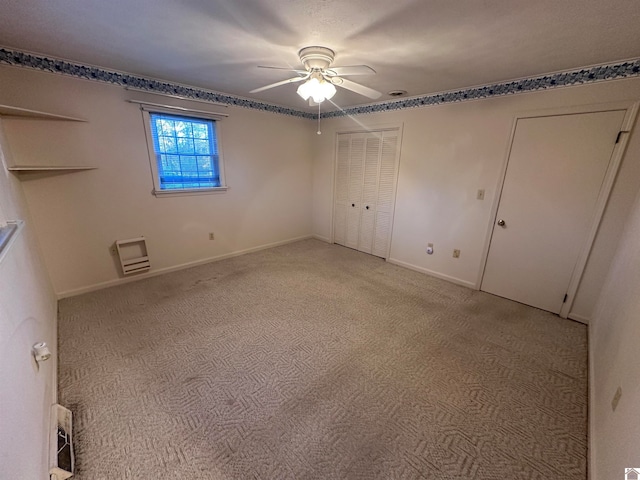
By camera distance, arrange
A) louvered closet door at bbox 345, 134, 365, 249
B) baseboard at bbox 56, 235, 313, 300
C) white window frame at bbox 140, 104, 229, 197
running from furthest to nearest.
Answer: louvered closet door at bbox 345, 134, 365, 249 < white window frame at bbox 140, 104, 229, 197 < baseboard at bbox 56, 235, 313, 300

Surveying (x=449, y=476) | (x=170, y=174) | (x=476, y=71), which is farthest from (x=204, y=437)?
(x=476, y=71)

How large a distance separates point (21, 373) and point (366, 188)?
3.95m

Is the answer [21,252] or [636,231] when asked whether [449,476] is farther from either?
[21,252]

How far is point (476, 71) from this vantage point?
2.41m

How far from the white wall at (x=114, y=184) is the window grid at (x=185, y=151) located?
0.53 feet

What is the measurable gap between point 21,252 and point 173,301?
131cm

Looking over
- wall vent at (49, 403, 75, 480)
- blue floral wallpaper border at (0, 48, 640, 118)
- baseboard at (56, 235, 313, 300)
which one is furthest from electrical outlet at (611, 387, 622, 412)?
baseboard at (56, 235, 313, 300)

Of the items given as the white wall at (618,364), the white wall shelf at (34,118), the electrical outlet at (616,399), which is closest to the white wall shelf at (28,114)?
the white wall shelf at (34,118)

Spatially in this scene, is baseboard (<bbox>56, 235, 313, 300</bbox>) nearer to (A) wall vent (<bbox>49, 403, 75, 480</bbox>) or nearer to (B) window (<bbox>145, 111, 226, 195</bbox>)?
(B) window (<bbox>145, 111, 226, 195</bbox>)

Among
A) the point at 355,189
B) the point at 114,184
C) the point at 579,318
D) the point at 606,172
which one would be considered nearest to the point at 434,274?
the point at 579,318

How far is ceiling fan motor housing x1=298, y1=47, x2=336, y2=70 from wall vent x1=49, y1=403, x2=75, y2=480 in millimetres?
2795

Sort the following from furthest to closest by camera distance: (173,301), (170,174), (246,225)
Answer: (246,225), (170,174), (173,301)

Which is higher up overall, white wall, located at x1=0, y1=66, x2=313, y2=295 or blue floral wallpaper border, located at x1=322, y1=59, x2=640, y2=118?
blue floral wallpaper border, located at x1=322, y1=59, x2=640, y2=118

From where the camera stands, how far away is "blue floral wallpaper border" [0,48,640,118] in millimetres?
2174
